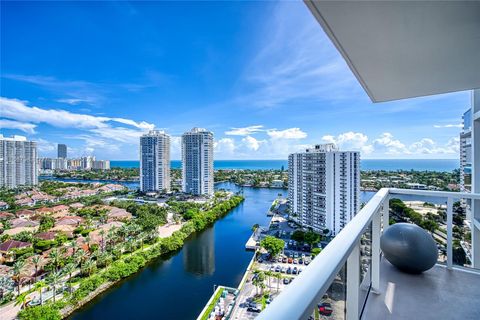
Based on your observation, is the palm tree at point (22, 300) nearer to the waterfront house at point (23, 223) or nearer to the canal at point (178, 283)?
the canal at point (178, 283)

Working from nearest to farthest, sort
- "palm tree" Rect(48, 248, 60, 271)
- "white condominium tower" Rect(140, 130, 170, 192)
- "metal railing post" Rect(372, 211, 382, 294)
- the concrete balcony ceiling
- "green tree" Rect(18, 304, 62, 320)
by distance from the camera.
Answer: the concrete balcony ceiling < "metal railing post" Rect(372, 211, 382, 294) < "green tree" Rect(18, 304, 62, 320) < "palm tree" Rect(48, 248, 60, 271) < "white condominium tower" Rect(140, 130, 170, 192)

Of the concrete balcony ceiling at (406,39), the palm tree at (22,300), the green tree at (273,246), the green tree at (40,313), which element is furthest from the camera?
the green tree at (273,246)

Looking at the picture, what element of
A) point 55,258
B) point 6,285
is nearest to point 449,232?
point 6,285

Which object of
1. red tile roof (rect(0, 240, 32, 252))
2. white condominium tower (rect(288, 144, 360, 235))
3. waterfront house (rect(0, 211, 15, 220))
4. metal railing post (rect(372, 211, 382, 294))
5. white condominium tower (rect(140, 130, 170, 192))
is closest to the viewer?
metal railing post (rect(372, 211, 382, 294))

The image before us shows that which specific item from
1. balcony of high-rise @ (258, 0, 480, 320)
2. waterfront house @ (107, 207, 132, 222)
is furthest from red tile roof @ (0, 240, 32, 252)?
balcony of high-rise @ (258, 0, 480, 320)

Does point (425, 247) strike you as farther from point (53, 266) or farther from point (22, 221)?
point (22, 221)

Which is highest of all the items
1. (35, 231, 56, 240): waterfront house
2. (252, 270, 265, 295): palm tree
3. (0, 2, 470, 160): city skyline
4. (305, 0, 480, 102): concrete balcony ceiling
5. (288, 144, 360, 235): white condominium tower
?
(0, 2, 470, 160): city skyline

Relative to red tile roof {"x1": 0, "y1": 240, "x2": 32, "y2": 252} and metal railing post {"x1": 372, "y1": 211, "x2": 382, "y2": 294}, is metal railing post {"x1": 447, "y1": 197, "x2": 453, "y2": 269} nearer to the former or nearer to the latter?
metal railing post {"x1": 372, "y1": 211, "x2": 382, "y2": 294}

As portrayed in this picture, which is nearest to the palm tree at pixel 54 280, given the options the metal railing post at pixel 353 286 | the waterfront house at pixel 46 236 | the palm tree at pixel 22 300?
the palm tree at pixel 22 300
